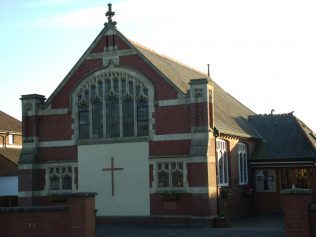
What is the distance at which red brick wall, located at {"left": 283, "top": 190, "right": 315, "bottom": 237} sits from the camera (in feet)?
49.3

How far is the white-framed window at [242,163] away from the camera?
31.2 meters

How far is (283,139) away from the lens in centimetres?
3362

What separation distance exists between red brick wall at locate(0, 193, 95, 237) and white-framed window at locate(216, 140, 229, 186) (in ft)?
36.9

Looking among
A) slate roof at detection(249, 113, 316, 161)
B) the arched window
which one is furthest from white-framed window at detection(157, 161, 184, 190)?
slate roof at detection(249, 113, 316, 161)

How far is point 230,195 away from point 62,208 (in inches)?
519

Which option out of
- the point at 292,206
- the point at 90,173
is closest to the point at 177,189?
the point at 90,173

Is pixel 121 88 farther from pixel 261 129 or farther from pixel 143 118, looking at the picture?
pixel 261 129

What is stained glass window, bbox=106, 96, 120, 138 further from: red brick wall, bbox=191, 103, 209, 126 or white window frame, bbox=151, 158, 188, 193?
red brick wall, bbox=191, 103, 209, 126

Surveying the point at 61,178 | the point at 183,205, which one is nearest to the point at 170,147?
the point at 183,205

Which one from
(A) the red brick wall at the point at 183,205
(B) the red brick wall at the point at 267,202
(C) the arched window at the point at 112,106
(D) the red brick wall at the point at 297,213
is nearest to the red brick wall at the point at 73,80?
(C) the arched window at the point at 112,106

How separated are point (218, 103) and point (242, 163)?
4.18 metres

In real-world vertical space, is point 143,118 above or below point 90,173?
above

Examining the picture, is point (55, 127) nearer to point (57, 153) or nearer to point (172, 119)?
point (57, 153)

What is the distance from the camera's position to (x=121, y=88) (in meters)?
27.7
